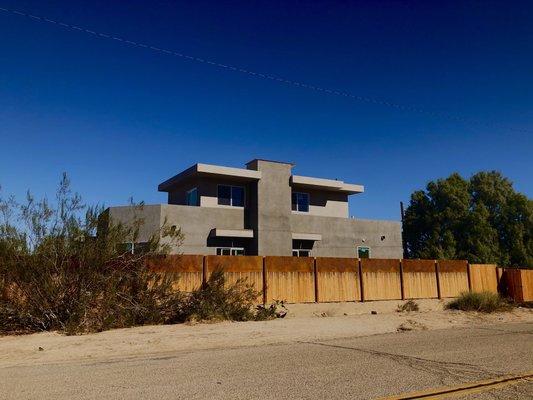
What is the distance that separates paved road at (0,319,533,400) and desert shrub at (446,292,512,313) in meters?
10.1

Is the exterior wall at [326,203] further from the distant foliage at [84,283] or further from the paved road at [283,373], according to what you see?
the paved road at [283,373]

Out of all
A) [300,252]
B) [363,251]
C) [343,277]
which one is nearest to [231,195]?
[300,252]

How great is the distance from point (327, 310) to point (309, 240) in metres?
12.4

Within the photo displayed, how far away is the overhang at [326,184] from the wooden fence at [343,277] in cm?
1062

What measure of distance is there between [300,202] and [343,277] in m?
13.0

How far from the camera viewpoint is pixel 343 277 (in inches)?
757

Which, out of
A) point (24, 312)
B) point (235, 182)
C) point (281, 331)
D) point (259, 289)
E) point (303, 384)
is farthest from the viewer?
point (235, 182)

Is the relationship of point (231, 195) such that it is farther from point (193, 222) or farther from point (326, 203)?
point (326, 203)

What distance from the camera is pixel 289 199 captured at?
2961 centimetres

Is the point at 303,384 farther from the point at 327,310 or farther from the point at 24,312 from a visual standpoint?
the point at 327,310

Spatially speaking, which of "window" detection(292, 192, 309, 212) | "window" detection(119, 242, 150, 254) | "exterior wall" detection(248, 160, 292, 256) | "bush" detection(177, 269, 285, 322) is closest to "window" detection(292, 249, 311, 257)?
"exterior wall" detection(248, 160, 292, 256)

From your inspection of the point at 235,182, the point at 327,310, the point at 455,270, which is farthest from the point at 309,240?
the point at 327,310

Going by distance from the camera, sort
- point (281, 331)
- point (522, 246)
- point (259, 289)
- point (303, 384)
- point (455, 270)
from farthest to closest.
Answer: point (522, 246)
point (455, 270)
point (259, 289)
point (281, 331)
point (303, 384)

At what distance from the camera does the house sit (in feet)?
88.1
